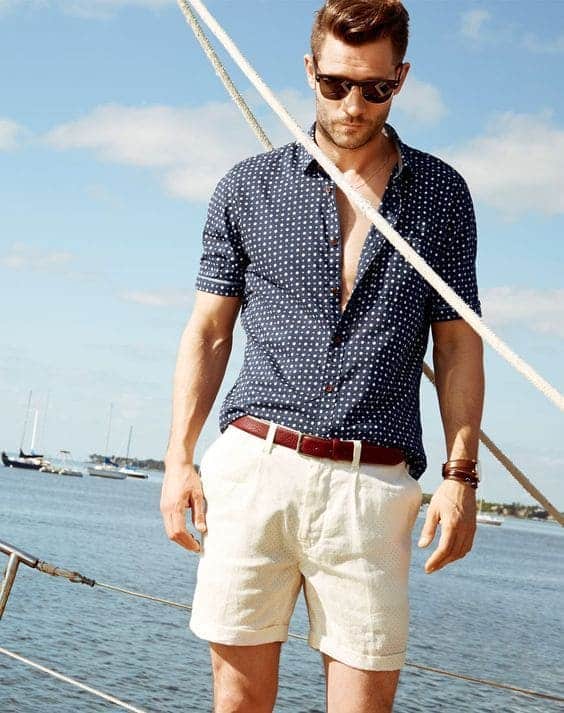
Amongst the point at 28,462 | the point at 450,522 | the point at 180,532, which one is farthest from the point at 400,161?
the point at 28,462

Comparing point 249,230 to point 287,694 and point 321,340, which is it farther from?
point 287,694

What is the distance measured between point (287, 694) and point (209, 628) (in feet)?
47.3

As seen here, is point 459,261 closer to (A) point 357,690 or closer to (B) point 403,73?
(B) point 403,73

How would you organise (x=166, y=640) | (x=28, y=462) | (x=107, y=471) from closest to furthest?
1. (x=166, y=640)
2. (x=28, y=462)
3. (x=107, y=471)

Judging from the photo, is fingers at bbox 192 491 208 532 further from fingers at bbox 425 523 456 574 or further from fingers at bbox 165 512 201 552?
fingers at bbox 425 523 456 574

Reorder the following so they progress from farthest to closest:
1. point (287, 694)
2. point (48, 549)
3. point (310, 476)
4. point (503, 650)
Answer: point (48, 549), point (503, 650), point (287, 694), point (310, 476)

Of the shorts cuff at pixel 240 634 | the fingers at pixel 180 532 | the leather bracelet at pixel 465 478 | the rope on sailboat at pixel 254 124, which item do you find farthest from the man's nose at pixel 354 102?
the shorts cuff at pixel 240 634

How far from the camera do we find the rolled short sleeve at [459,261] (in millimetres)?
2334

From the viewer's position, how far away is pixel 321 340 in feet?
7.32

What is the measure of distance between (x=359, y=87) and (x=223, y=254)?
0.53 m

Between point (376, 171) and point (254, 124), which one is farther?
point (254, 124)

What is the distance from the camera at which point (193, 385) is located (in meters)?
2.42

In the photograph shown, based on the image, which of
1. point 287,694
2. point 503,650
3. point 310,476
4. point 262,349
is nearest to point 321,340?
point 262,349

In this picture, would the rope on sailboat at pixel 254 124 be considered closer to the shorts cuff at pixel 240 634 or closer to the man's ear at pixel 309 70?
the man's ear at pixel 309 70
